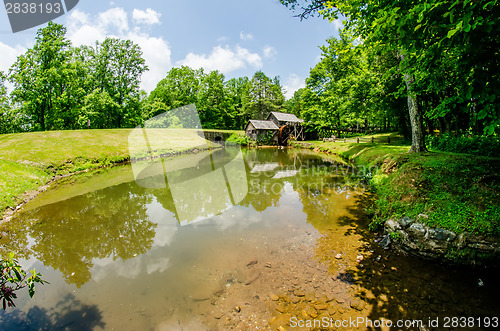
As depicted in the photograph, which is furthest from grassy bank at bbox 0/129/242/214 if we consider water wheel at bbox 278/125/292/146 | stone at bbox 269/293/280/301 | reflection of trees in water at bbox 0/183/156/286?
water wheel at bbox 278/125/292/146

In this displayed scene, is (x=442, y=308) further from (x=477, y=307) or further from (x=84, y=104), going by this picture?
(x=84, y=104)

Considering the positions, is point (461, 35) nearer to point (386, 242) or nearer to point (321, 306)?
point (386, 242)

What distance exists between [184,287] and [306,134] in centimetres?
4205

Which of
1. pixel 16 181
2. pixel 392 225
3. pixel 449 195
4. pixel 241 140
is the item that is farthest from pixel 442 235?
pixel 241 140

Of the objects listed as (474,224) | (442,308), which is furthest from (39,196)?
(474,224)

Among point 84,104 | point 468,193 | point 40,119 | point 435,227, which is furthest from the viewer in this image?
point 84,104

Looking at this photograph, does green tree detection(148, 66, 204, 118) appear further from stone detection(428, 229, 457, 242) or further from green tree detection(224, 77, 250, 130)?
stone detection(428, 229, 457, 242)

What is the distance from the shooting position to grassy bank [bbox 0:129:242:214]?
10.9 m

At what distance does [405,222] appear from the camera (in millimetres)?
5324

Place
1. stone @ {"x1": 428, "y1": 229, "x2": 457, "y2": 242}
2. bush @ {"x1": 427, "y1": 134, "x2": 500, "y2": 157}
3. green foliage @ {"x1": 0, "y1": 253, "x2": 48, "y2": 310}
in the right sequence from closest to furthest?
green foliage @ {"x1": 0, "y1": 253, "x2": 48, "y2": 310}
stone @ {"x1": 428, "y1": 229, "x2": 457, "y2": 242}
bush @ {"x1": 427, "y1": 134, "x2": 500, "y2": 157}

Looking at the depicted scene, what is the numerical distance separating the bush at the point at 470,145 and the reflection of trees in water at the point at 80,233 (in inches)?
592

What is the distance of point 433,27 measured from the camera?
3.64 meters

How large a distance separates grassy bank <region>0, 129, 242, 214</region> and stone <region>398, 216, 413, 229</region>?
49.0 ft

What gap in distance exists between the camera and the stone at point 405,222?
207 inches
